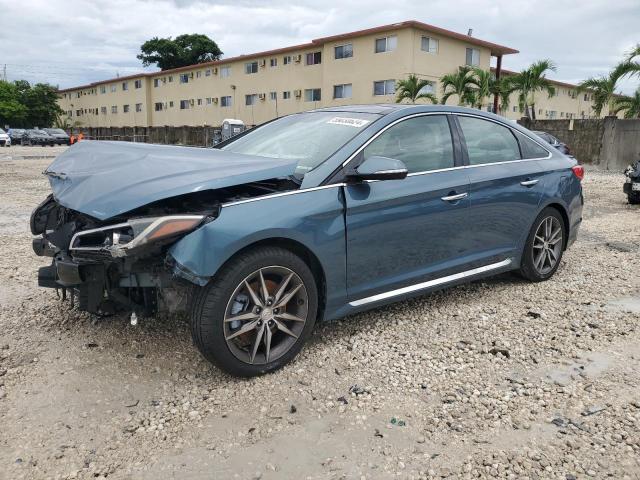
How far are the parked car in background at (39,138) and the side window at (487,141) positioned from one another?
41.3 meters

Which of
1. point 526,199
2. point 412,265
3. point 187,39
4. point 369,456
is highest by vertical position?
A: point 187,39

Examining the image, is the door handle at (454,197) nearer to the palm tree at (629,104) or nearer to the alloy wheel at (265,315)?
the alloy wheel at (265,315)

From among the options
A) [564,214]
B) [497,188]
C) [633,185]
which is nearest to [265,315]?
[497,188]

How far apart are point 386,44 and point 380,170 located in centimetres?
3023

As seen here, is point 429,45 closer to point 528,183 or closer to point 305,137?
point 528,183

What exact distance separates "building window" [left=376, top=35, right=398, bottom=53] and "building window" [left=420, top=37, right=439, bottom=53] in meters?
1.56

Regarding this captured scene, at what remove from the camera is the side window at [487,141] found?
13.9ft

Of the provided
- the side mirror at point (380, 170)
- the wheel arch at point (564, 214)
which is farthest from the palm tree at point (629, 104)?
the side mirror at point (380, 170)

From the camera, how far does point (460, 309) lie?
4.32m

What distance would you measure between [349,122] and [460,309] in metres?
1.75

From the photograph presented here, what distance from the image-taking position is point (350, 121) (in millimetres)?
3850

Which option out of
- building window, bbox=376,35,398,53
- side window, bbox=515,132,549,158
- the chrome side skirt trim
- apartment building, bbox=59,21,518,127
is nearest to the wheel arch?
side window, bbox=515,132,549,158

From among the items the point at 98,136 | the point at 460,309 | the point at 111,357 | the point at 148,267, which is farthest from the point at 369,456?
the point at 98,136

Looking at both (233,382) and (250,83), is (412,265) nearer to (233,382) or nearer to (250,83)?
(233,382)
